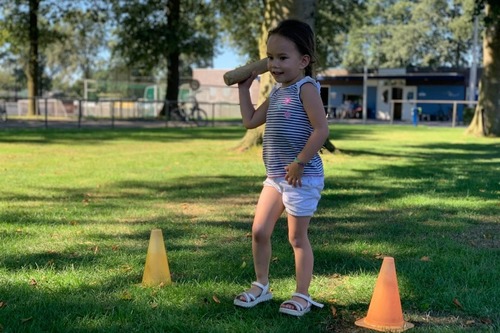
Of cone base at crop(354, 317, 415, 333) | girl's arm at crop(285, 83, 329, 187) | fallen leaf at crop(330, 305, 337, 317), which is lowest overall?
fallen leaf at crop(330, 305, 337, 317)

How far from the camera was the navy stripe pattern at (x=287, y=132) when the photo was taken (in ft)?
10.8

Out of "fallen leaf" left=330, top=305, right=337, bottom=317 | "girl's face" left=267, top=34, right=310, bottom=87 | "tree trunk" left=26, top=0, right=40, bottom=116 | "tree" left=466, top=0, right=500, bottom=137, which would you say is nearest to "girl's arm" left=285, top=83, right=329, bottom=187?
"girl's face" left=267, top=34, right=310, bottom=87

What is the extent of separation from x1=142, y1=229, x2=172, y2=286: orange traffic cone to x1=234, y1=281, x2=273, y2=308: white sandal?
0.59m

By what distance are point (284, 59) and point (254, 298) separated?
1.45 meters

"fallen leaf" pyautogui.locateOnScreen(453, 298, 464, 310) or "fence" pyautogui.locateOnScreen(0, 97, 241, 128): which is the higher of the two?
"fence" pyautogui.locateOnScreen(0, 97, 241, 128)

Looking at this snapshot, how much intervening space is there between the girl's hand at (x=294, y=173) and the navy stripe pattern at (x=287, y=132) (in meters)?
0.07

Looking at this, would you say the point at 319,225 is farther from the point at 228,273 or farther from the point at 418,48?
the point at 418,48

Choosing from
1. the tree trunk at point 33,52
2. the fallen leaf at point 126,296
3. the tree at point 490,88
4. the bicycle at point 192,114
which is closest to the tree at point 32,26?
the tree trunk at point 33,52

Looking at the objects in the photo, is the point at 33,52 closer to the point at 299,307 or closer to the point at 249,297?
the point at 249,297

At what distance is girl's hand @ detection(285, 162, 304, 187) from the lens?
318 centimetres

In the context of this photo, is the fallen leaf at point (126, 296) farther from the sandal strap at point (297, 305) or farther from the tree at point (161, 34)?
the tree at point (161, 34)

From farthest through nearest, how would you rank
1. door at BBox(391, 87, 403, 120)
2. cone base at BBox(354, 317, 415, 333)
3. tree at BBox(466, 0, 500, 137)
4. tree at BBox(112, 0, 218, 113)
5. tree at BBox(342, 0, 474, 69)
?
tree at BBox(342, 0, 474, 69), door at BBox(391, 87, 403, 120), tree at BBox(112, 0, 218, 113), tree at BBox(466, 0, 500, 137), cone base at BBox(354, 317, 415, 333)

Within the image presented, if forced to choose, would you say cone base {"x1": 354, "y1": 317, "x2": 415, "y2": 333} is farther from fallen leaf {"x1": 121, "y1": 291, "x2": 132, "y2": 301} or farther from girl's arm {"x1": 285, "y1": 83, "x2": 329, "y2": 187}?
fallen leaf {"x1": 121, "y1": 291, "x2": 132, "y2": 301}

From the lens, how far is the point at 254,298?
11.2 feet
